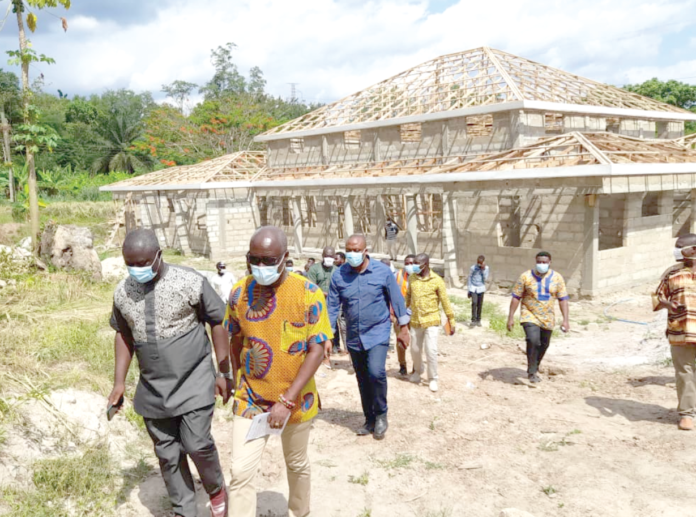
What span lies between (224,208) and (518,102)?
1186 cm

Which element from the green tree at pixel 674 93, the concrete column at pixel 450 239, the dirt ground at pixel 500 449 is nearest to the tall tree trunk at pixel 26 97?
the dirt ground at pixel 500 449

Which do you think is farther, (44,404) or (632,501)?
(44,404)

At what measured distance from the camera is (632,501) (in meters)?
4.08

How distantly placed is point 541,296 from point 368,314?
2.55 metres

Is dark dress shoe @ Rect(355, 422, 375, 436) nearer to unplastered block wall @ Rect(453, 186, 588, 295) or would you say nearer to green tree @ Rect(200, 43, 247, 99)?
unplastered block wall @ Rect(453, 186, 588, 295)

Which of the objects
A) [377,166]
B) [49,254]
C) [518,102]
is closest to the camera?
[49,254]

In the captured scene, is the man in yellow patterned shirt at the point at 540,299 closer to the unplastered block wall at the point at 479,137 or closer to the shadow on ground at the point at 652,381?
the shadow on ground at the point at 652,381

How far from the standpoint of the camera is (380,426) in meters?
5.53

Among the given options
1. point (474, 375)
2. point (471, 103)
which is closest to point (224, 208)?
point (471, 103)

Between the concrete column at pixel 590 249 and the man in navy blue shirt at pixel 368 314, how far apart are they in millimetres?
8202

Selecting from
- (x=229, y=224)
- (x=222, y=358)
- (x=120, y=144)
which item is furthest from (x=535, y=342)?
(x=120, y=144)

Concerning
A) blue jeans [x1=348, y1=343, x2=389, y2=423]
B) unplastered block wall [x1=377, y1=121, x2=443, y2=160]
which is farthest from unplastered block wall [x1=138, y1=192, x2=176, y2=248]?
blue jeans [x1=348, y1=343, x2=389, y2=423]

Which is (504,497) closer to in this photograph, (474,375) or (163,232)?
(474,375)

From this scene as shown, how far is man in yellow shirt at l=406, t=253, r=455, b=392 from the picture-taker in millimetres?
6914
